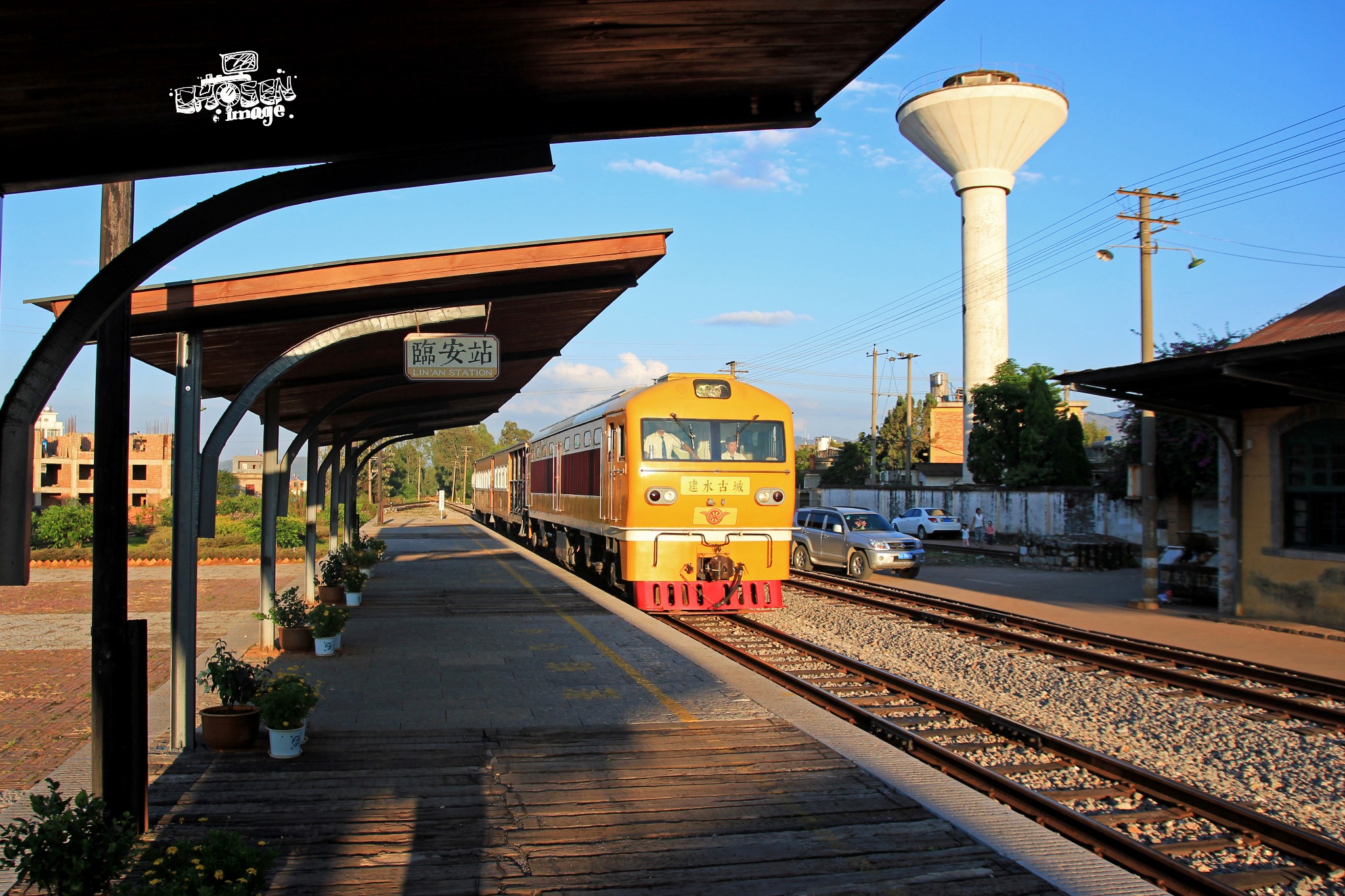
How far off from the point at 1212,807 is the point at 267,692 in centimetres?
579

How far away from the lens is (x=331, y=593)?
544 inches

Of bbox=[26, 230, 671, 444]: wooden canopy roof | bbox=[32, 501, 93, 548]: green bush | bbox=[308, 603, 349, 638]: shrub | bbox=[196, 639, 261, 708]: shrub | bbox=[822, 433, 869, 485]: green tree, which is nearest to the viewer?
bbox=[196, 639, 261, 708]: shrub

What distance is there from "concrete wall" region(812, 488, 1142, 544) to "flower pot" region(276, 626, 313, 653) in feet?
85.1

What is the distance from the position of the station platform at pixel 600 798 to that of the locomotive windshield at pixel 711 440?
4.80 meters

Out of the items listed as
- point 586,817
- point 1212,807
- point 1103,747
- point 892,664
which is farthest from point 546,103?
point 892,664

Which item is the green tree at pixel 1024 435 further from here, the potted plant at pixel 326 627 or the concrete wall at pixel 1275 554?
the potted plant at pixel 326 627

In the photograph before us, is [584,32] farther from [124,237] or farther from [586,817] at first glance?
[586,817]

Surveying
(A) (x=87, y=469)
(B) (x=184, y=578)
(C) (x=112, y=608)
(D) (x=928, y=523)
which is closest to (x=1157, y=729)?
(B) (x=184, y=578)

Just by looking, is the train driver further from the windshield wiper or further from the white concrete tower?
the white concrete tower

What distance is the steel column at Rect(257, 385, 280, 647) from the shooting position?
9.99 m

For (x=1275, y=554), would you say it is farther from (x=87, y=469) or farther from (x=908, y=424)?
(x=87, y=469)

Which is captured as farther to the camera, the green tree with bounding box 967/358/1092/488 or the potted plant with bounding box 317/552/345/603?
the green tree with bounding box 967/358/1092/488

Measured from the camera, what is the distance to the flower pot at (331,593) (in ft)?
45.2

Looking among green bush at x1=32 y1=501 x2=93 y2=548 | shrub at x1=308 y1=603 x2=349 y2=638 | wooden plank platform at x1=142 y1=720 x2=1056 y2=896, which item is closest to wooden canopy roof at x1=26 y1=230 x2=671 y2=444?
shrub at x1=308 y1=603 x2=349 y2=638
